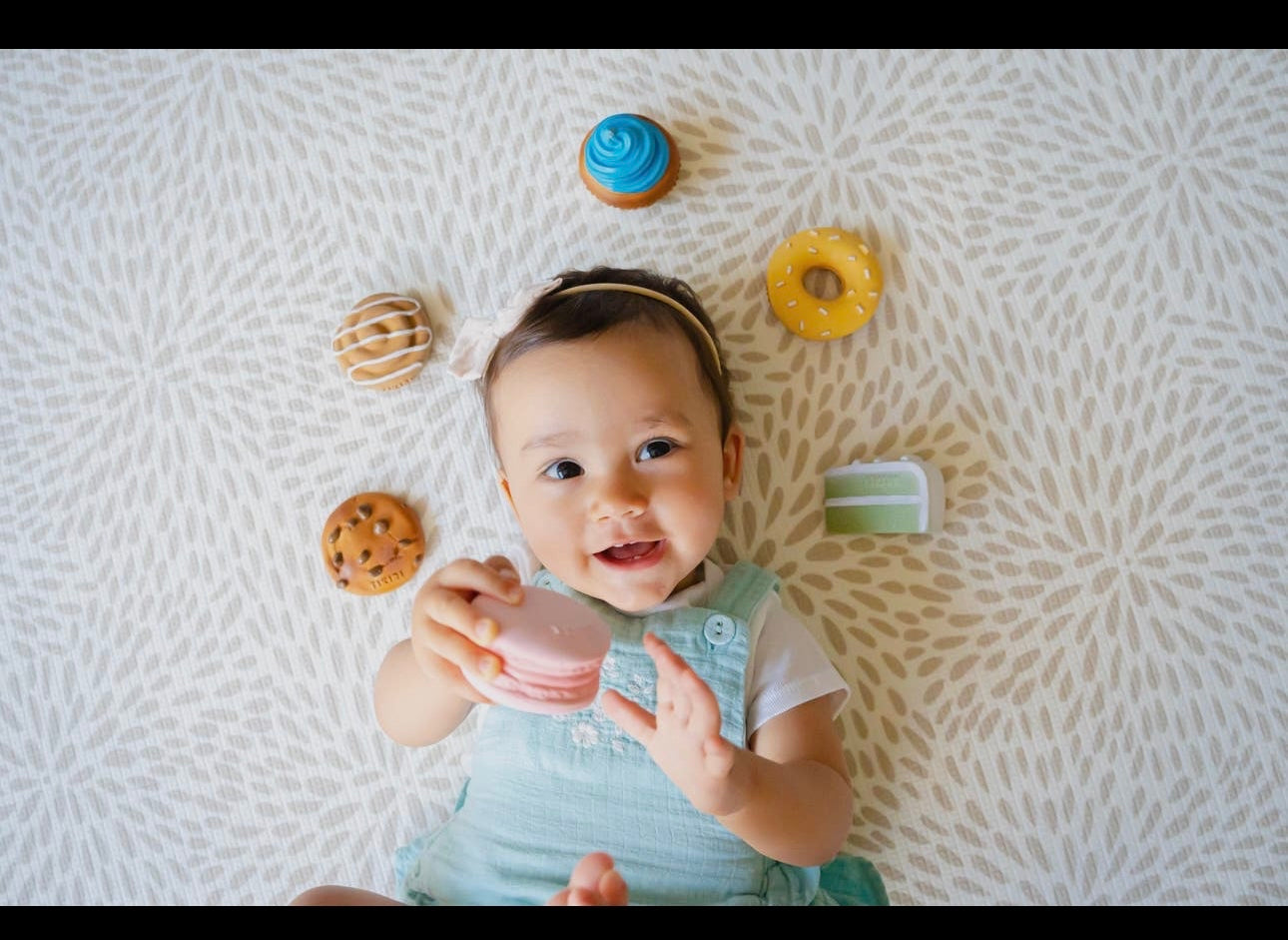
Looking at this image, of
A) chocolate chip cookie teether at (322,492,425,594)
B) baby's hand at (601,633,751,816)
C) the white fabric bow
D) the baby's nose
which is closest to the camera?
baby's hand at (601,633,751,816)

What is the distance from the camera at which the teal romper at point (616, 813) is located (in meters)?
0.89

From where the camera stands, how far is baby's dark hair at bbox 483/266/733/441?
897mm

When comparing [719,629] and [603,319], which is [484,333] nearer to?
[603,319]

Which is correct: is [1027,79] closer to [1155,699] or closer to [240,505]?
[1155,699]

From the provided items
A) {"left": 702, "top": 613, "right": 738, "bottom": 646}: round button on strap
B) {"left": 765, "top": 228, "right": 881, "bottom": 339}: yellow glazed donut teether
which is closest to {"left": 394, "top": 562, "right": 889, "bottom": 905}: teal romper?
{"left": 702, "top": 613, "right": 738, "bottom": 646}: round button on strap

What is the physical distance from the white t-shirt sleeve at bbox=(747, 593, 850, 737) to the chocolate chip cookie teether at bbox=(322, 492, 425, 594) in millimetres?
399

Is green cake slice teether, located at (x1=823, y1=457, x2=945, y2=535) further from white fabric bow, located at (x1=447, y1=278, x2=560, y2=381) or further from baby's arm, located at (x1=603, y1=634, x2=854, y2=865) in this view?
white fabric bow, located at (x1=447, y1=278, x2=560, y2=381)

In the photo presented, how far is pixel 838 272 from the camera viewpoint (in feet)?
3.49

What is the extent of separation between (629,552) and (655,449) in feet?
0.33

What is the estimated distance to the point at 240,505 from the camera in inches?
43.3

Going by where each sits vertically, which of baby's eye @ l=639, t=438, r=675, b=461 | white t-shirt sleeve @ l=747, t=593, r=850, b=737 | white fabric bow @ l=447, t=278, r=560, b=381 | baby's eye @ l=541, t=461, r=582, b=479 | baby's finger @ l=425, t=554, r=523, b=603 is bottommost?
white t-shirt sleeve @ l=747, t=593, r=850, b=737

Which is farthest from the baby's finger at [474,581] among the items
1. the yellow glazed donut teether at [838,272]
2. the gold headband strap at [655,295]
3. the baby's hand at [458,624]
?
the yellow glazed donut teether at [838,272]

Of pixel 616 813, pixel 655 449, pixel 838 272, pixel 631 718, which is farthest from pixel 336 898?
pixel 838 272

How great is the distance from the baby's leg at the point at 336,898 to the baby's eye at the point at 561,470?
→ 1.40ft
